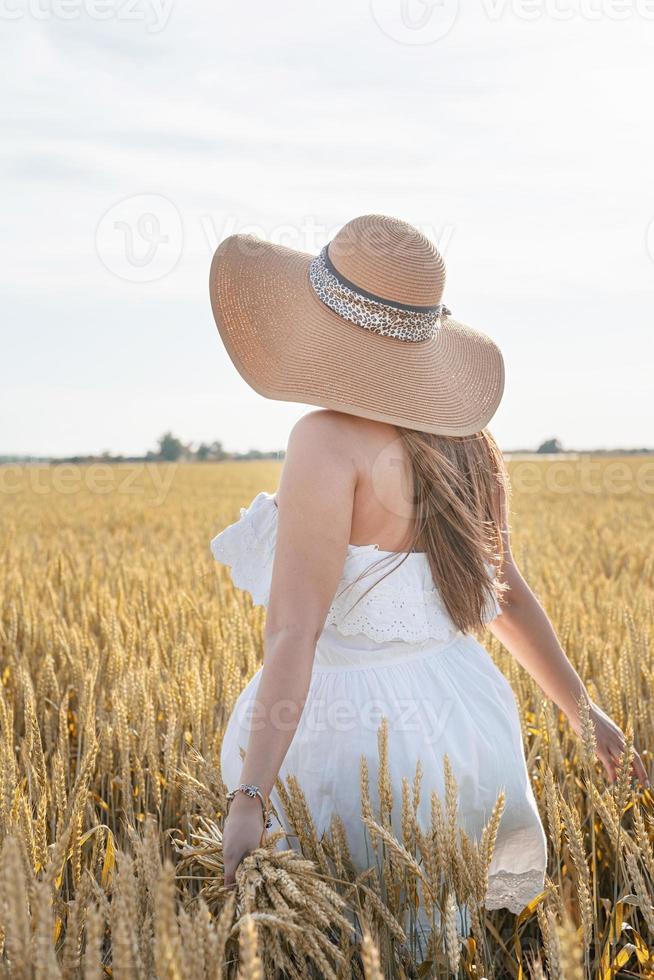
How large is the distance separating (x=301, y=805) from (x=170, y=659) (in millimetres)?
1599

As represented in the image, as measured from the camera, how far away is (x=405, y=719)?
1.38 meters

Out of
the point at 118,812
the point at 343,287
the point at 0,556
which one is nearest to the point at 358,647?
the point at 343,287

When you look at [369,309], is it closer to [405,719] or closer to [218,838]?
[405,719]

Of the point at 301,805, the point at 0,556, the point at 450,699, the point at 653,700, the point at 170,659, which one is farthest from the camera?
the point at 0,556

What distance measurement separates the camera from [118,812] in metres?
2.04

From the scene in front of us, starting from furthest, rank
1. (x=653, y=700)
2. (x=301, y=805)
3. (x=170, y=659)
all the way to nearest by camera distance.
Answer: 1. (x=170, y=659)
2. (x=653, y=700)
3. (x=301, y=805)

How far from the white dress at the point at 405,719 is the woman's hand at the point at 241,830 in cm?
30

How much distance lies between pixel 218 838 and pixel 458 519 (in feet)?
1.94

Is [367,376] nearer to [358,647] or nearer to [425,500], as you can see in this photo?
[425,500]

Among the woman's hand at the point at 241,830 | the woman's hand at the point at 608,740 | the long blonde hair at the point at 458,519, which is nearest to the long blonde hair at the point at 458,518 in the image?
the long blonde hair at the point at 458,519

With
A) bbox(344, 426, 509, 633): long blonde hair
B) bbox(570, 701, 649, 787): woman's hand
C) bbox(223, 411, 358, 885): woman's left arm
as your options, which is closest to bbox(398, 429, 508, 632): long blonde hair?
bbox(344, 426, 509, 633): long blonde hair

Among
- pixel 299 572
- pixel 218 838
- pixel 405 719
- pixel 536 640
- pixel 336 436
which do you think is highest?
pixel 336 436

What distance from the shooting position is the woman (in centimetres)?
126

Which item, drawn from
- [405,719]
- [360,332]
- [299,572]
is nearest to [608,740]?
[405,719]
